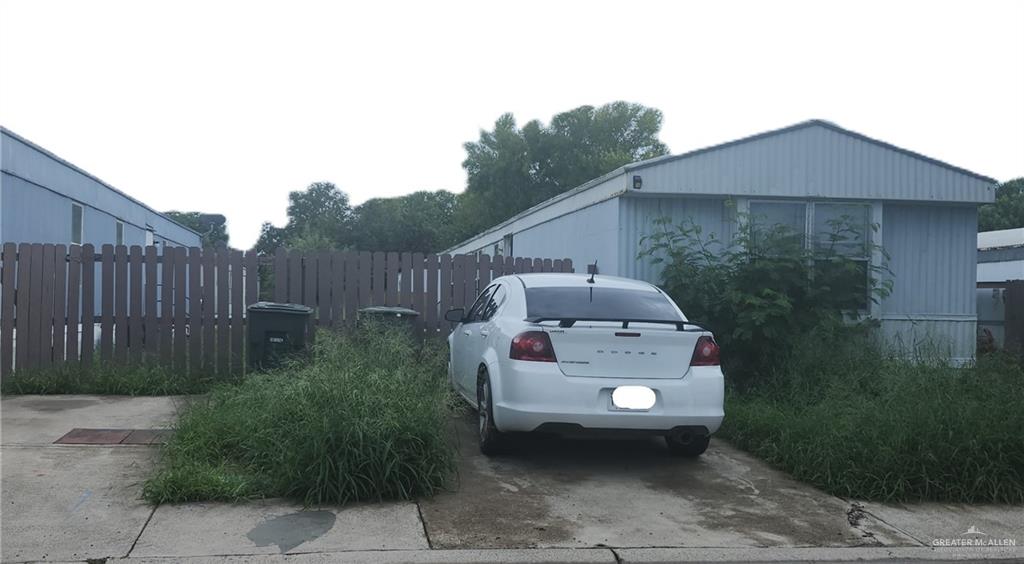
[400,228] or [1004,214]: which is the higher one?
[1004,214]

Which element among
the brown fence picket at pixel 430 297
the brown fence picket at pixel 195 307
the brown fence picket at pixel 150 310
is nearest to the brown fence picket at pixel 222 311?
the brown fence picket at pixel 195 307

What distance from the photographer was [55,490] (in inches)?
211

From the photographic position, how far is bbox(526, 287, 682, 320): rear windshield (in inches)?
262

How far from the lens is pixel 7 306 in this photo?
9.52 meters

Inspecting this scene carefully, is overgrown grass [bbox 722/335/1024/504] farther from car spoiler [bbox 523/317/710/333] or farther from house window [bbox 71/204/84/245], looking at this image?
house window [bbox 71/204/84/245]

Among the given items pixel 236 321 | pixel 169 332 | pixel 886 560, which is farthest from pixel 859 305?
pixel 169 332

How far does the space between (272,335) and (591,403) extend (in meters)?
4.66

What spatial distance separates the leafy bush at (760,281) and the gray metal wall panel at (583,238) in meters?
0.51

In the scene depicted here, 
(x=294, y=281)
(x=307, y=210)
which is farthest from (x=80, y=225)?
(x=307, y=210)

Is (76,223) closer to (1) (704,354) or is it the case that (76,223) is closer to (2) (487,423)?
(2) (487,423)

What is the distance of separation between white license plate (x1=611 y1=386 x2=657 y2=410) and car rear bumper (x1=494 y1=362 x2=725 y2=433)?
0.03m

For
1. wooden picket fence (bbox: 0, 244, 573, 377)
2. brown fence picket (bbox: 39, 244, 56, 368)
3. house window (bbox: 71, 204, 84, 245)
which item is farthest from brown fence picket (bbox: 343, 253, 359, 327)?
house window (bbox: 71, 204, 84, 245)

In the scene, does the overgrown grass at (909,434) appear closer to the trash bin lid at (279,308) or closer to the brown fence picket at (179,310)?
the trash bin lid at (279,308)

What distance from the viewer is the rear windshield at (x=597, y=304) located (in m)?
6.65
